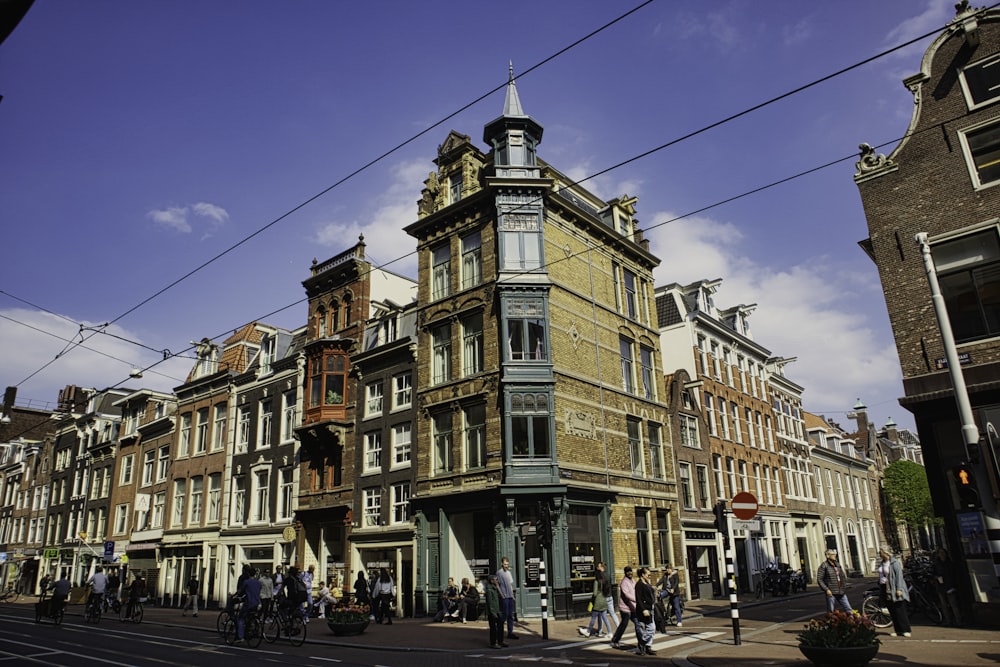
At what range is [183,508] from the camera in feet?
125

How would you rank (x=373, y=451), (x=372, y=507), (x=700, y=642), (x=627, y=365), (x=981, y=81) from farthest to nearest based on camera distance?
(x=627, y=365)
(x=373, y=451)
(x=372, y=507)
(x=981, y=81)
(x=700, y=642)

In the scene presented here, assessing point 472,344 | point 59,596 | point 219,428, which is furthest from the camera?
point 219,428

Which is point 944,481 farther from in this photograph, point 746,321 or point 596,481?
point 746,321

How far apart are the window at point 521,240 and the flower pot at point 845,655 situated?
17670 millimetres

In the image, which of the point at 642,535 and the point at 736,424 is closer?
the point at 642,535

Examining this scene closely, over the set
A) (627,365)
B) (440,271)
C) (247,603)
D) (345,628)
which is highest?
(440,271)

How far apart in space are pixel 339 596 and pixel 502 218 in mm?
16687

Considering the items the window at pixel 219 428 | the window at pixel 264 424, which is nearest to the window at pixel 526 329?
the window at pixel 264 424

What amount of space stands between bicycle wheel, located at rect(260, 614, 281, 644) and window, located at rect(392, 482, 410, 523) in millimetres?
9286

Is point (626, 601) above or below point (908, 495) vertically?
below

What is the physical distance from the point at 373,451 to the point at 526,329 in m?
9.42

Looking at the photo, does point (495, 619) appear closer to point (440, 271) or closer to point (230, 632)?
point (230, 632)

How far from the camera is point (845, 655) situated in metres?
9.29

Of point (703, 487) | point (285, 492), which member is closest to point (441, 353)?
point (285, 492)
